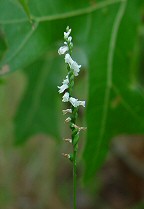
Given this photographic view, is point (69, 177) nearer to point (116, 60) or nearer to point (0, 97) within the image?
point (0, 97)

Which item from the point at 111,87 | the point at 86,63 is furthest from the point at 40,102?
the point at 111,87

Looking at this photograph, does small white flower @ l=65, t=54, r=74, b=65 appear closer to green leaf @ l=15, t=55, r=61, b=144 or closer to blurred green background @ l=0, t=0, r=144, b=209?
blurred green background @ l=0, t=0, r=144, b=209

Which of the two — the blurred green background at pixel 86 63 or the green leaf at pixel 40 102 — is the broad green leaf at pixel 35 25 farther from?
the green leaf at pixel 40 102

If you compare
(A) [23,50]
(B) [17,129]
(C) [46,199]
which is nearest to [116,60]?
(A) [23,50]

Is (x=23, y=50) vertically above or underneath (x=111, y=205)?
underneath

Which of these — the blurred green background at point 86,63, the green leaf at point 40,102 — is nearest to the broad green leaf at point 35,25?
the blurred green background at point 86,63

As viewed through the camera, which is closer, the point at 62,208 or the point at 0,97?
the point at 0,97
